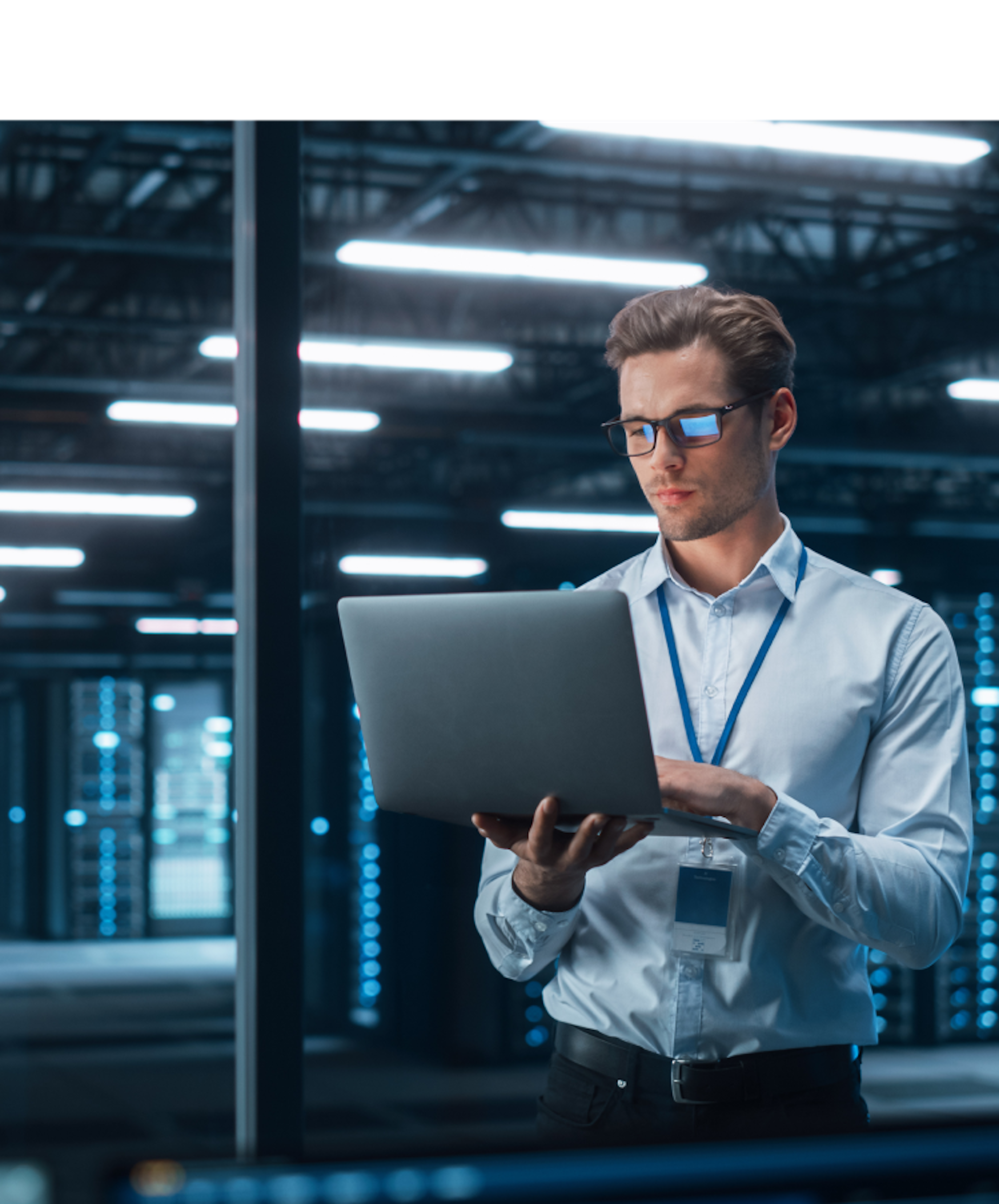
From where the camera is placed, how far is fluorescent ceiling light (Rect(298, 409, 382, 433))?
5516 mm

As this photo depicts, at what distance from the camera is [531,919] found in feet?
4.75

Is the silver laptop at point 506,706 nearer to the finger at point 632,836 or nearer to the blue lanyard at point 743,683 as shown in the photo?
the finger at point 632,836

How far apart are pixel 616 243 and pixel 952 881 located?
545 cm

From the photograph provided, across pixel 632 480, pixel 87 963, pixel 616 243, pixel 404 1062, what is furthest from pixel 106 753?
pixel 616 243

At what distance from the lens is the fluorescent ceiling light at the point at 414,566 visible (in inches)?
196

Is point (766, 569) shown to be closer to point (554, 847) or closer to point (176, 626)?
point (554, 847)

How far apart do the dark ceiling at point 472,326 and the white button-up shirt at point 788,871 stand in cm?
345

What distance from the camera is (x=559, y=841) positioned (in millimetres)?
1361

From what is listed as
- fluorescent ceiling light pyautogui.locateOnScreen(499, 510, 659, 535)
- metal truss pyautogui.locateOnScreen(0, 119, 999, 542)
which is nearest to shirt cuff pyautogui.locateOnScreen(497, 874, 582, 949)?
metal truss pyautogui.locateOnScreen(0, 119, 999, 542)

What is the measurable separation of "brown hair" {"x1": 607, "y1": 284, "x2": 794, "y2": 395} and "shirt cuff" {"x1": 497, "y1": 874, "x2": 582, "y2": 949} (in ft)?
2.13

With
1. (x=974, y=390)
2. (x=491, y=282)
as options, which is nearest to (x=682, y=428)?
(x=491, y=282)

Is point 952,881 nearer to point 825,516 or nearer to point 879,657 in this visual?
point 879,657

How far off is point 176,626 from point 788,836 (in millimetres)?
4668

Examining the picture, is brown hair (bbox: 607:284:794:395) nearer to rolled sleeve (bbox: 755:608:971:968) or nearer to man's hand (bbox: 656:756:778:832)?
rolled sleeve (bbox: 755:608:971:968)
